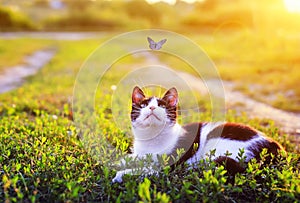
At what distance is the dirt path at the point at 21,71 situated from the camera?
985cm

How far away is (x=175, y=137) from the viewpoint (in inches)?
144

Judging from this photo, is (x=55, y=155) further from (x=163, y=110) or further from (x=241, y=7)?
(x=241, y=7)

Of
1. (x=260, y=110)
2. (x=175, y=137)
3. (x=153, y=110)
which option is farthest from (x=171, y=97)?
(x=260, y=110)

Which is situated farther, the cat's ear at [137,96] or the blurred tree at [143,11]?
the blurred tree at [143,11]

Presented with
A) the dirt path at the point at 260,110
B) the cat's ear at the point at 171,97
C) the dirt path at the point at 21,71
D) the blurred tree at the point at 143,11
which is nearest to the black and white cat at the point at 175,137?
the cat's ear at the point at 171,97

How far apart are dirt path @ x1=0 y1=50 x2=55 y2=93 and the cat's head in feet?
20.0

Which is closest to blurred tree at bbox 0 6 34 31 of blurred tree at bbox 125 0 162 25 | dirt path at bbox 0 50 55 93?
blurred tree at bbox 125 0 162 25

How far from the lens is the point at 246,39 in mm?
20250

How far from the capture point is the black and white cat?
139 inches

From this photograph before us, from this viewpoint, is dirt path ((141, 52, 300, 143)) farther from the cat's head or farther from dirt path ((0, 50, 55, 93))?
dirt path ((0, 50, 55, 93))

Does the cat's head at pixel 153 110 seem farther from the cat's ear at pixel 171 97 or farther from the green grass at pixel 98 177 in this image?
the green grass at pixel 98 177

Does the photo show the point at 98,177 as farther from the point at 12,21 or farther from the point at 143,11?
the point at 143,11

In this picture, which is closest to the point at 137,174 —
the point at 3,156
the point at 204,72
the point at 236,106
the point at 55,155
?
the point at 55,155

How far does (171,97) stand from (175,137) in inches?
15.7
